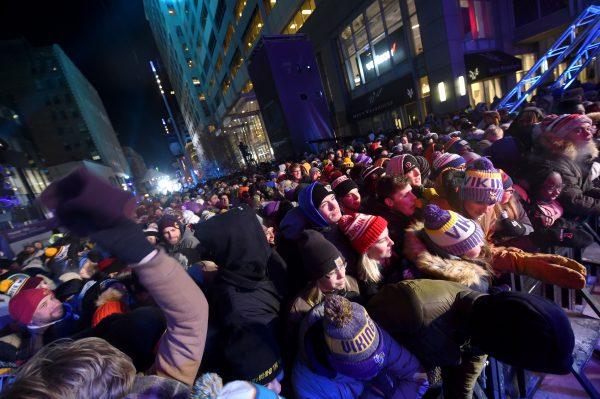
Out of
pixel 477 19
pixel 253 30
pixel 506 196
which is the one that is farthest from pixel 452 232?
pixel 253 30

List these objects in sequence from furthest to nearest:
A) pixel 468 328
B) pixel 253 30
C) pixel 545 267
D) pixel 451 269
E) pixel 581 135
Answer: pixel 253 30, pixel 581 135, pixel 451 269, pixel 545 267, pixel 468 328

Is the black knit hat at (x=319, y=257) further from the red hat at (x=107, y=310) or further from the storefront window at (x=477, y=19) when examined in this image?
the storefront window at (x=477, y=19)

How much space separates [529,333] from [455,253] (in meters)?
1.05

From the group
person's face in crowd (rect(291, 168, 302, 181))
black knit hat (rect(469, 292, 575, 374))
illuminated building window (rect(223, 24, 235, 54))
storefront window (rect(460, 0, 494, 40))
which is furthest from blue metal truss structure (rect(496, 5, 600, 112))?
illuminated building window (rect(223, 24, 235, 54))

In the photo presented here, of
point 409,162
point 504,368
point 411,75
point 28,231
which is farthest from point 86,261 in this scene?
point 411,75

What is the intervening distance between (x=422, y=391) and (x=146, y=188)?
369ft

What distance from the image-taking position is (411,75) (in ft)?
62.1

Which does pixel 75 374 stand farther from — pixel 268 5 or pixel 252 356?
pixel 268 5

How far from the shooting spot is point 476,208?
9.95ft

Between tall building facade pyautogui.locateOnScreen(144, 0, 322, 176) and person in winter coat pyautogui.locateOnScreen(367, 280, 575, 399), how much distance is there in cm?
2882

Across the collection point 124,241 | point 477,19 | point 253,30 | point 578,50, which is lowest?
point 124,241

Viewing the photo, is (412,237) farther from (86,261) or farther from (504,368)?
(86,261)

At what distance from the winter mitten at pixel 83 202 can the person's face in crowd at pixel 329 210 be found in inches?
91.2

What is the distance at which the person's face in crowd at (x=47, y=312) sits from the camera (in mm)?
2701
